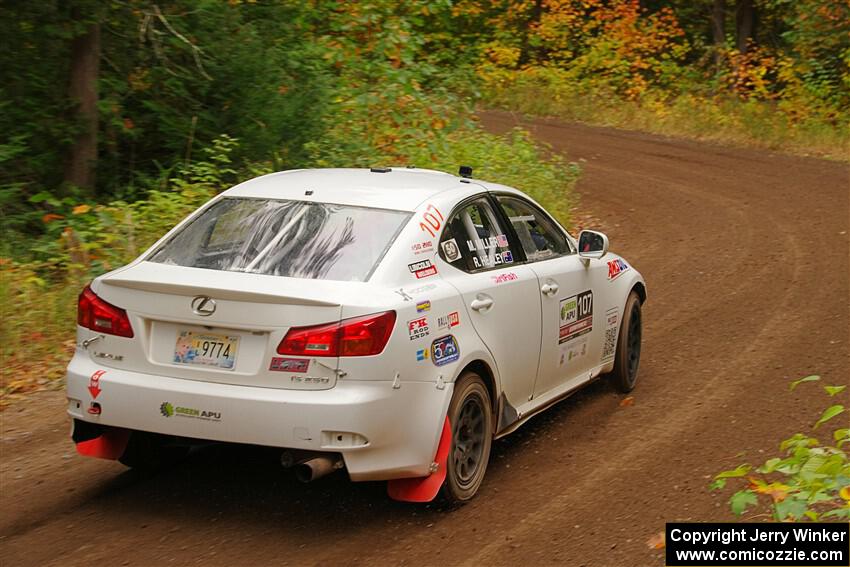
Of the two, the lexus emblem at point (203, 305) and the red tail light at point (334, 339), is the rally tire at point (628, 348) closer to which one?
the red tail light at point (334, 339)

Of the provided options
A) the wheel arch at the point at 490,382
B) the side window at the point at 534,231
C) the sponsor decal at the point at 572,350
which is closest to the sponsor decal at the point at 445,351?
the wheel arch at the point at 490,382

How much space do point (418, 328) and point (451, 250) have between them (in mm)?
806

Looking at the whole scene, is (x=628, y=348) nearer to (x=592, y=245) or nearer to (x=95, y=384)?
(x=592, y=245)

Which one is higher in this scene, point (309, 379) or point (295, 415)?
point (309, 379)

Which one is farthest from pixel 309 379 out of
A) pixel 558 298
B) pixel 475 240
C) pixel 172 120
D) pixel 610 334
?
pixel 172 120

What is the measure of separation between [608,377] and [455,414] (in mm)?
3160

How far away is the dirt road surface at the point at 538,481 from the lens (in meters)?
5.34

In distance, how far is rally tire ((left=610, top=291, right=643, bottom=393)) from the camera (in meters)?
8.23

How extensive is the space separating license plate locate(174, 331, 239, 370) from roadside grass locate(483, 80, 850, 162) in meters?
20.2

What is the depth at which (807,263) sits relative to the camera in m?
13.4

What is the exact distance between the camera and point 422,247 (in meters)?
5.91

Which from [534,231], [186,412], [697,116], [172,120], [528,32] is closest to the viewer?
[186,412]

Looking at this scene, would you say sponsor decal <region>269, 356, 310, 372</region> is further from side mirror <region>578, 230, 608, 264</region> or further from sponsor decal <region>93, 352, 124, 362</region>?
side mirror <region>578, 230, 608, 264</region>

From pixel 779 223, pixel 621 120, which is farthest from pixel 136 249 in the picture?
pixel 621 120
